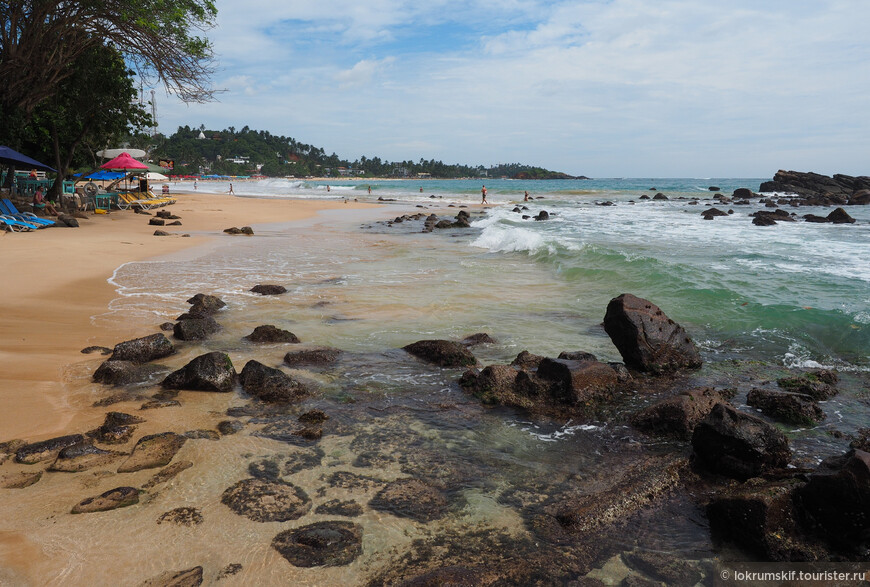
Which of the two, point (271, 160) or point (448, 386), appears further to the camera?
point (271, 160)

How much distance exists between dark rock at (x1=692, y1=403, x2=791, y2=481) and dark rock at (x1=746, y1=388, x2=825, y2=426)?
38.4 inches

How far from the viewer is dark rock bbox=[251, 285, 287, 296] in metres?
9.73

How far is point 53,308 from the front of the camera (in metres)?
7.82

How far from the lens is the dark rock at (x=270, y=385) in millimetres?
5156

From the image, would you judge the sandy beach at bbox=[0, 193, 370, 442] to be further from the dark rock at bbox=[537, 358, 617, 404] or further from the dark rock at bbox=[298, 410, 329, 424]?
the dark rock at bbox=[537, 358, 617, 404]

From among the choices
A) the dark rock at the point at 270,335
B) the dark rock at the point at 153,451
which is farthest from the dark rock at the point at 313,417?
the dark rock at the point at 270,335

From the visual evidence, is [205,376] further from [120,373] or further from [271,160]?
[271,160]

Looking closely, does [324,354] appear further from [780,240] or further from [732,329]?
[780,240]

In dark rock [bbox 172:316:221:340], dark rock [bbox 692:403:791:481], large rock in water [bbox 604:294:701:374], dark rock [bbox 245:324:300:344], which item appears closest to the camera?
dark rock [bbox 692:403:791:481]

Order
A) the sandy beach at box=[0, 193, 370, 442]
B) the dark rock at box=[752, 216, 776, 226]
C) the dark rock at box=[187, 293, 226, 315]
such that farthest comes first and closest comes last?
the dark rock at box=[752, 216, 776, 226] < the dark rock at box=[187, 293, 226, 315] < the sandy beach at box=[0, 193, 370, 442]

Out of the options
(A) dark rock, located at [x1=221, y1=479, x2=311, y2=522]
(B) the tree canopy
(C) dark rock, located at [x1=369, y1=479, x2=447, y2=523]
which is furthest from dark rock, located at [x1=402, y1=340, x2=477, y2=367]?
(B) the tree canopy

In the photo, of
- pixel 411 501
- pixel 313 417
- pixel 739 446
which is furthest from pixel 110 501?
pixel 739 446

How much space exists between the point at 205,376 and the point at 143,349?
130 centimetres

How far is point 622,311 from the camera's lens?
20.2 ft
